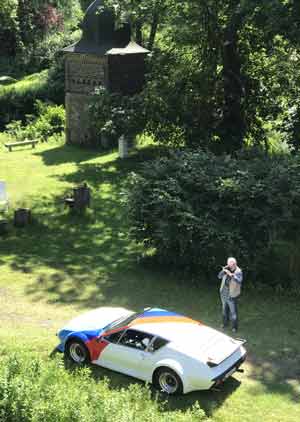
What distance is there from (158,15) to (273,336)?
52.7 feet

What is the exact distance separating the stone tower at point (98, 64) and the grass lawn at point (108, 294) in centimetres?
693

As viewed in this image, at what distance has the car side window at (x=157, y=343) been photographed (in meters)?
12.2

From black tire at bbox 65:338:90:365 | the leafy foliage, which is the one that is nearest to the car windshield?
black tire at bbox 65:338:90:365

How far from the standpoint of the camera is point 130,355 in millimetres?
12539

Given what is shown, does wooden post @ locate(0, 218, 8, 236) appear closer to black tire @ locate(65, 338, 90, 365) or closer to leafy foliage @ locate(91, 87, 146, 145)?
leafy foliage @ locate(91, 87, 146, 145)

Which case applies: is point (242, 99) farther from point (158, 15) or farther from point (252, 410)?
point (252, 410)

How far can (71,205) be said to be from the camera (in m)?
23.3

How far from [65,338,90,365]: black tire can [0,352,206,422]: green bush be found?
2049 mm

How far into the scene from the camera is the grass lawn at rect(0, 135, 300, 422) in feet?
40.7

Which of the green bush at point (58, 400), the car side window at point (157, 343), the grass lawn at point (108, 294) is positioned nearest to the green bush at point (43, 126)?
the grass lawn at point (108, 294)

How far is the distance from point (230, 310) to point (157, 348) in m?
→ 3.22

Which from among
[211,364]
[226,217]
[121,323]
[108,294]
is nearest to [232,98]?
[226,217]

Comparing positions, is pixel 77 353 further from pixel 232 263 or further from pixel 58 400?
pixel 232 263

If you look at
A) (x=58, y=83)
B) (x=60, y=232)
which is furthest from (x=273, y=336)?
(x=58, y=83)
